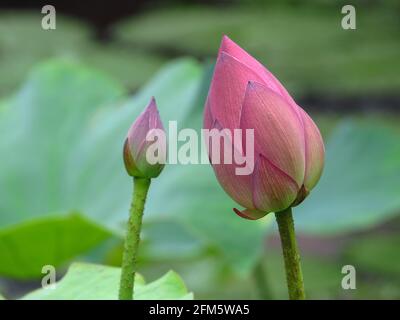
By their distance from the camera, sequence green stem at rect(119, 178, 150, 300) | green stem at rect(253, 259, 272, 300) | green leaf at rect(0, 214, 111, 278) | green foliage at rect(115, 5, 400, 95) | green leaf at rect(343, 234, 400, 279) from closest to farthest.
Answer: green stem at rect(119, 178, 150, 300) → green leaf at rect(0, 214, 111, 278) → green stem at rect(253, 259, 272, 300) → green leaf at rect(343, 234, 400, 279) → green foliage at rect(115, 5, 400, 95)

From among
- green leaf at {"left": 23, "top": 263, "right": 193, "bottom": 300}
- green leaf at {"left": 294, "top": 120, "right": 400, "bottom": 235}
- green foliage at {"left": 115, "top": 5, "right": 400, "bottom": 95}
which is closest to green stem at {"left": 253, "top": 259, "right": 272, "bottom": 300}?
green leaf at {"left": 294, "top": 120, "right": 400, "bottom": 235}

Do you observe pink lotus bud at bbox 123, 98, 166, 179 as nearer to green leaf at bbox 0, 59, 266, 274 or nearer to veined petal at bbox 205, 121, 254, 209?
veined petal at bbox 205, 121, 254, 209

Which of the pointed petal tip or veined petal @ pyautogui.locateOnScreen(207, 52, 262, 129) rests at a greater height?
veined petal @ pyautogui.locateOnScreen(207, 52, 262, 129)

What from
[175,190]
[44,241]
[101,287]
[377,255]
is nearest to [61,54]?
[377,255]

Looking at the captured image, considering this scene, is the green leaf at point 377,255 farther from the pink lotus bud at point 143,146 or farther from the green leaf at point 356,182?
the pink lotus bud at point 143,146
